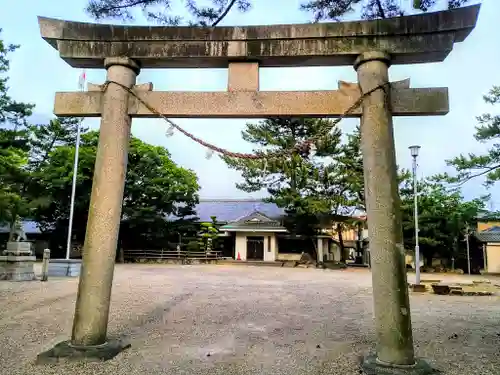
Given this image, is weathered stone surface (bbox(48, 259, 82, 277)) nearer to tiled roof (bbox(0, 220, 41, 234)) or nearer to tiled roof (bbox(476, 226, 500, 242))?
tiled roof (bbox(0, 220, 41, 234))

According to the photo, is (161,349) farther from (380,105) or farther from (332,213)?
(332,213)

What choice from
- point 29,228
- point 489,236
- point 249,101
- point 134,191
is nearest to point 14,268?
point 249,101

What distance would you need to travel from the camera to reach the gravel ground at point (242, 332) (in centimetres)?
465

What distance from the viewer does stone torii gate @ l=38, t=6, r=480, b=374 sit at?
4426mm

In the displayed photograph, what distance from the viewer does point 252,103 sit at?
502 cm

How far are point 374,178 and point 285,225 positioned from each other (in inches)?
968

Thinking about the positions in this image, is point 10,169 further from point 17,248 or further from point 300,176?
point 300,176

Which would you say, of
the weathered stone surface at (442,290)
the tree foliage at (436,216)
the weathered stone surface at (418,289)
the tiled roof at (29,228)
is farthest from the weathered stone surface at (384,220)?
the tiled roof at (29,228)

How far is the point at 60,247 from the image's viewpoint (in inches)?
1195

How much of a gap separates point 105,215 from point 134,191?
23.1 meters

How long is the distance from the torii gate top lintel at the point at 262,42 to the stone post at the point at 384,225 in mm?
309

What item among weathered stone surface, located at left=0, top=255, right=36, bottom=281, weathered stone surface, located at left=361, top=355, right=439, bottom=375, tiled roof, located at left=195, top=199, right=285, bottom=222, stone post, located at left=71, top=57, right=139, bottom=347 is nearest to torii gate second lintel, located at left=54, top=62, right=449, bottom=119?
stone post, located at left=71, top=57, right=139, bottom=347

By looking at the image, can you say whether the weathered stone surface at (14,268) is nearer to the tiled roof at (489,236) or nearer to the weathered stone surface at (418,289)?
the weathered stone surface at (418,289)

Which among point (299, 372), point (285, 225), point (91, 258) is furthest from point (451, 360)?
point (285, 225)
